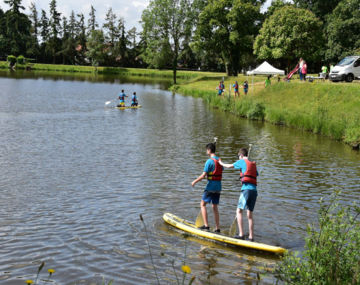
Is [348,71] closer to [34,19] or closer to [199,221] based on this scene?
[199,221]

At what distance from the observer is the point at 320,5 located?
72.2 m

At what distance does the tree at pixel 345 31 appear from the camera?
55.7 m

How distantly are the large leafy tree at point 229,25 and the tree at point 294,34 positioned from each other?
959cm

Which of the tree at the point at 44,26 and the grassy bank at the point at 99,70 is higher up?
the tree at the point at 44,26

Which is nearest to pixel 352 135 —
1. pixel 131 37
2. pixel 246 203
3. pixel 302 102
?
pixel 302 102

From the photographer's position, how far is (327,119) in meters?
27.5

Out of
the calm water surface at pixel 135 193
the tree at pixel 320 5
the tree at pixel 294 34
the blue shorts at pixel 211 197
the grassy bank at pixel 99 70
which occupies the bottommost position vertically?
the calm water surface at pixel 135 193

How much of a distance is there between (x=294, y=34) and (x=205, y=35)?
757 inches

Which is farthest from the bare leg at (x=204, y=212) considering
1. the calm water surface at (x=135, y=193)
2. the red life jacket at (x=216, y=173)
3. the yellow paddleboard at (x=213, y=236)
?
the red life jacket at (x=216, y=173)

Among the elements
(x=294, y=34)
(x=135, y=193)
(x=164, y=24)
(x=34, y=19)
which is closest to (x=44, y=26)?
(x=34, y=19)

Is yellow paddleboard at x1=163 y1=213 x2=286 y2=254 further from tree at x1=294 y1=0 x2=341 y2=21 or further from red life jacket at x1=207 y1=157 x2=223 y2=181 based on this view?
tree at x1=294 y1=0 x2=341 y2=21

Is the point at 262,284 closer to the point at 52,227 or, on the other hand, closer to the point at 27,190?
the point at 52,227

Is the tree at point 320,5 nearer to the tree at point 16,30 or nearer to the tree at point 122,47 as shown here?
the tree at point 122,47

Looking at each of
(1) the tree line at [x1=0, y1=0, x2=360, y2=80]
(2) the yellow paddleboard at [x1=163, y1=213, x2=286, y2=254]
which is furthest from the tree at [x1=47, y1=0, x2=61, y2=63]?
(2) the yellow paddleboard at [x1=163, y1=213, x2=286, y2=254]
